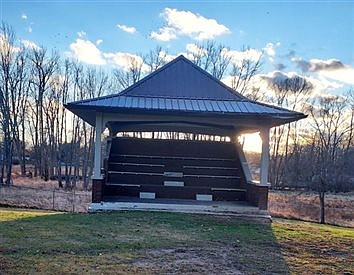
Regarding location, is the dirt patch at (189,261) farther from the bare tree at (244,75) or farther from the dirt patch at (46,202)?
the bare tree at (244,75)

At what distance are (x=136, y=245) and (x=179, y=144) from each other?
731cm

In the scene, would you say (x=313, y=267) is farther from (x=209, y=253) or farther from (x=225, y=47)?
(x=225, y=47)

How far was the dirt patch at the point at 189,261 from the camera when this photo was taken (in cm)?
439

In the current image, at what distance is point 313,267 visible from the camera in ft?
15.7

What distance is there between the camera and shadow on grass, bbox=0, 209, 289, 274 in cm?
443

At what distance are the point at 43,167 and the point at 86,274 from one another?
84.2 feet

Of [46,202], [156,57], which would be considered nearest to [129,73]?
[156,57]

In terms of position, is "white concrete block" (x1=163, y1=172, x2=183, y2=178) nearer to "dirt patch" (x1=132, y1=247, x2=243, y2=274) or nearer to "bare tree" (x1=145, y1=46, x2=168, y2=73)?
"dirt patch" (x1=132, y1=247, x2=243, y2=274)

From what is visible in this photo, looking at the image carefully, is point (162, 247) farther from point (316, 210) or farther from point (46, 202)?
point (316, 210)

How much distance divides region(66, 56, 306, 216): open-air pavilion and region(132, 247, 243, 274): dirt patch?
4048 millimetres

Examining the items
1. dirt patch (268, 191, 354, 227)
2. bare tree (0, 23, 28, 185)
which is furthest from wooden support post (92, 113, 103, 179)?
bare tree (0, 23, 28, 185)

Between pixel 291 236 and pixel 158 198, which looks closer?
pixel 291 236

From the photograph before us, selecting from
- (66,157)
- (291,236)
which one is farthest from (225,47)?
(291,236)

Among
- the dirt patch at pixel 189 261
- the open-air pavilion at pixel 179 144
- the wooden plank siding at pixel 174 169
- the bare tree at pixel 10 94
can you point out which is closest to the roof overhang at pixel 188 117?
the open-air pavilion at pixel 179 144
